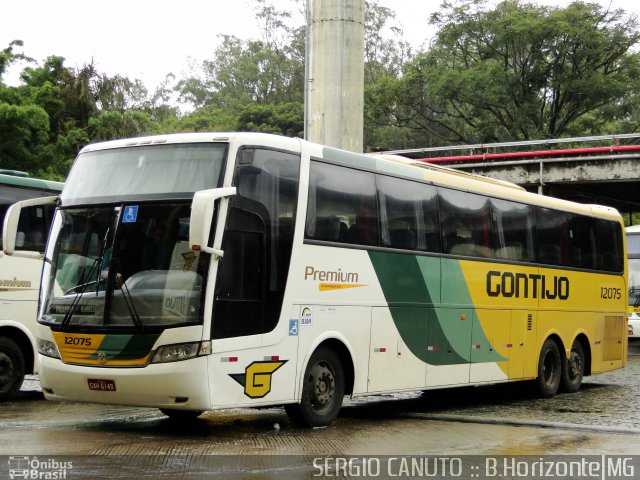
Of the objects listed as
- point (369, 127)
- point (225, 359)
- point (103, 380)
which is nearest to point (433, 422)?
point (225, 359)

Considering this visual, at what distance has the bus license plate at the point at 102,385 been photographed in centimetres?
956

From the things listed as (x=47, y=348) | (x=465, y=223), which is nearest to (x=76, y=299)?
(x=47, y=348)

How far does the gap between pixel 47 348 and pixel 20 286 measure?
360cm

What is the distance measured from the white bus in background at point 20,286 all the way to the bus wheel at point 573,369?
879cm

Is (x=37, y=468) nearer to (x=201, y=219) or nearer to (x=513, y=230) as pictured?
(x=201, y=219)

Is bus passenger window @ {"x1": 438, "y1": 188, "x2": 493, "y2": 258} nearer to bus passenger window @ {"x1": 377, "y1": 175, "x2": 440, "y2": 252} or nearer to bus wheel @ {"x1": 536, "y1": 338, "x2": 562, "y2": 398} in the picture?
bus passenger window @ {"x1": 377, "y1": 175, "x2": 440, "y2": 252}

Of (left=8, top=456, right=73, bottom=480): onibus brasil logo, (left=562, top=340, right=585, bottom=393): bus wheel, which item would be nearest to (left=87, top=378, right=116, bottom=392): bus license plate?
(left=8, top=456, right=73, bottom=480): onibus brasil logo

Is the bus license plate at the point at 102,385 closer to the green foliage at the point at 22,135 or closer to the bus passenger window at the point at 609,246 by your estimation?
the bus passenger window at the point at 609,246

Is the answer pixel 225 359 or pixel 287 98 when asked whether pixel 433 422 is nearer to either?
pixel 225 359

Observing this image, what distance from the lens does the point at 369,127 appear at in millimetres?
59531

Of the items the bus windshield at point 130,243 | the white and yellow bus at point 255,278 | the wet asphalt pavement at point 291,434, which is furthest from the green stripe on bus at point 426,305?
the bus windshield at point 130,243

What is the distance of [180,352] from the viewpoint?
370 inches

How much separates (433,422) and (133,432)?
380 centimetres

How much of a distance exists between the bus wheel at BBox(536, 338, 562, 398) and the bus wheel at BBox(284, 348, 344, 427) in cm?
560
